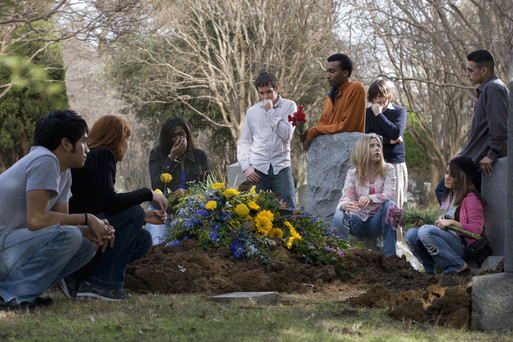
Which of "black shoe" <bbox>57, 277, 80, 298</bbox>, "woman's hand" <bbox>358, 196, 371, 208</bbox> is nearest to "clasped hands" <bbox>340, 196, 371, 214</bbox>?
"woman's hand" <bbox>358, 196, 371, 208</bbox>

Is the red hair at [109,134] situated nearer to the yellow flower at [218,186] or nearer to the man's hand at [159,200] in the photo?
the man's hand at [159,200]

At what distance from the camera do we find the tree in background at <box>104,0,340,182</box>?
15.8m

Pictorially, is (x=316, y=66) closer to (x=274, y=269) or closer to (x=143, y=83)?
(x=143, y=83)

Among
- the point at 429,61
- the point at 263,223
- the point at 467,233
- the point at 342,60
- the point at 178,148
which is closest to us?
the point at 467,233

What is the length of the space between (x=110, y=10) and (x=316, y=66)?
7.01 metres

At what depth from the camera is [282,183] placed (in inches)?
315

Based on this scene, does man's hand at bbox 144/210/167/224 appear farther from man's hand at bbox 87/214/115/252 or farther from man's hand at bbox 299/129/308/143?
man's hand at bbox 299/129/308/143

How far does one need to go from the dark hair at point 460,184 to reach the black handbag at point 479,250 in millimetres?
362

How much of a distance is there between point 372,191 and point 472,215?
1.34 meters

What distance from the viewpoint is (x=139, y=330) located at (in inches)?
142

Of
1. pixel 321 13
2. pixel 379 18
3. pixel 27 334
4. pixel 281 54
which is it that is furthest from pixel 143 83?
pixel 27 334

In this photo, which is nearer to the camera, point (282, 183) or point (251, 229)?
point (251, 229)

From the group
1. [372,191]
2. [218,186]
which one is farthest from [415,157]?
[218,186]

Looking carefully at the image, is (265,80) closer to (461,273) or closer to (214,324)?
(461,273)
